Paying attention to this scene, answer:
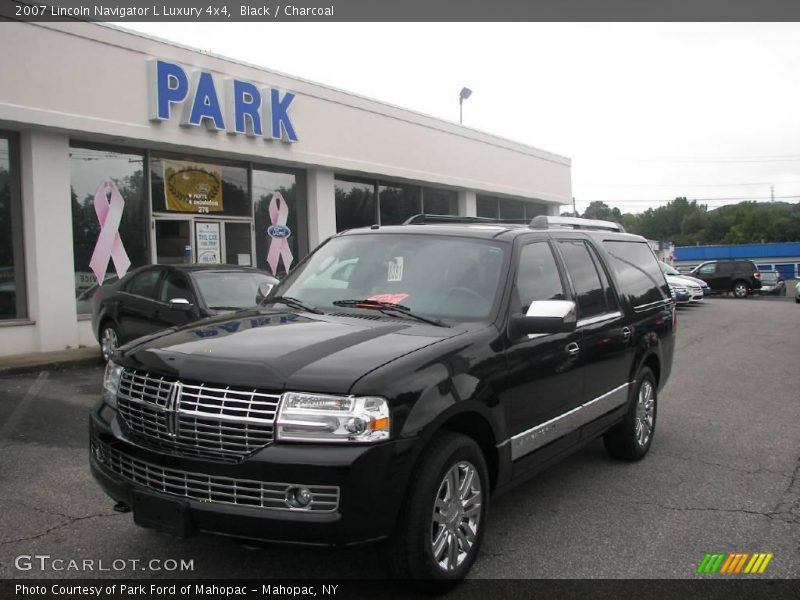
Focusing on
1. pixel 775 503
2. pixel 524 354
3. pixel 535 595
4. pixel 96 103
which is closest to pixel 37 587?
pixel 535 595

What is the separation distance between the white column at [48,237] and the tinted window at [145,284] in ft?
6.31

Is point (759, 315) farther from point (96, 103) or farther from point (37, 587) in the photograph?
point (37, 587)

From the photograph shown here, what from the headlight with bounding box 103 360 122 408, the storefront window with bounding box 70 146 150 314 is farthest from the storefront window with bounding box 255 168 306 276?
the headlight with bounding box 103 360 122 408

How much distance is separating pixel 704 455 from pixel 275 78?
11740mm

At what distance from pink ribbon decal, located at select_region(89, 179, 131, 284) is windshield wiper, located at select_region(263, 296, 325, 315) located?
878 centimetres

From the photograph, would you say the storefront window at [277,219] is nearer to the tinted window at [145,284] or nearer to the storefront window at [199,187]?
the storefront window at [199,187]

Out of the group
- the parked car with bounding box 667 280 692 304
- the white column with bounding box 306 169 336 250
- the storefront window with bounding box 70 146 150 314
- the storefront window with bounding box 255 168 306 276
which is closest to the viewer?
the storefront window with bounding box 70 146 150 314

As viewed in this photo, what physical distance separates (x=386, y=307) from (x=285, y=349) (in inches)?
36.6

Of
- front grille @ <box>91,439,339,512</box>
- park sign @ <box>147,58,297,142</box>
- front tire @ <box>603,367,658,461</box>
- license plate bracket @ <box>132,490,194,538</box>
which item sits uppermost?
park sign @ <box>147,58,297,142</box>

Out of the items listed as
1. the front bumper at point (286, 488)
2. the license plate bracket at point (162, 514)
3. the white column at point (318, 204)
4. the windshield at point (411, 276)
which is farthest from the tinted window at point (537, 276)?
the white column at point (318, 204)

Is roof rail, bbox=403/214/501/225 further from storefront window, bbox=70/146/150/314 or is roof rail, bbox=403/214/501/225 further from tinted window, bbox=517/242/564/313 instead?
storefront window, bbox=70/146/150/314

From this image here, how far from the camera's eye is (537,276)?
472cm

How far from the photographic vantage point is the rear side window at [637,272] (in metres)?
5.94

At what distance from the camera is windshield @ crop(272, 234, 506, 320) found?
4273 mm
